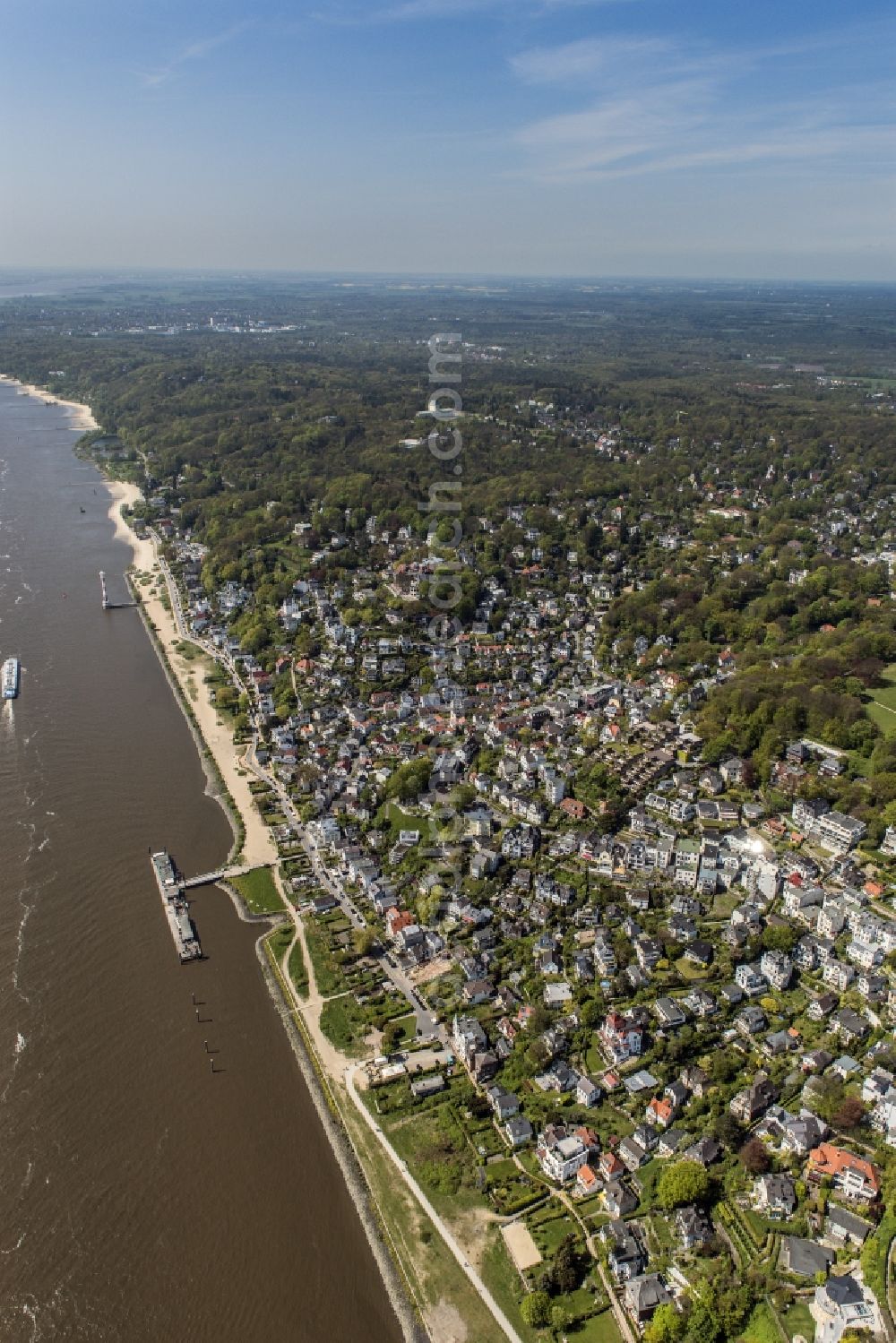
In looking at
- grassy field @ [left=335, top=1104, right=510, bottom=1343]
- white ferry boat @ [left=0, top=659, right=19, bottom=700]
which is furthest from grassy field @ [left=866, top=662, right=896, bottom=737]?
white ferry boat @ [left=0, top=659, right=19, bottom=700]

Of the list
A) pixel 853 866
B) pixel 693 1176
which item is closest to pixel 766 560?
pixel 853 866

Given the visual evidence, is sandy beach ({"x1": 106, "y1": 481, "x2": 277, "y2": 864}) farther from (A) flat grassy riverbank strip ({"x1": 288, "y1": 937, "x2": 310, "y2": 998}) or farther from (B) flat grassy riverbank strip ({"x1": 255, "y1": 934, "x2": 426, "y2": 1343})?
(B) flat grassy riverbank strip ({"x1": 255, "y1": 934, "x2": 426, "y2": 1343})

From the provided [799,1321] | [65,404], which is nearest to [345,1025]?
[799,1321]

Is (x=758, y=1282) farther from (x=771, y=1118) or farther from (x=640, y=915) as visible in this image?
(x=640, y=915)

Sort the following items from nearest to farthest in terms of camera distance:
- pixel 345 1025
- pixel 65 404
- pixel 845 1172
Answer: pixel 845 1172, pixel 345 1025, pixel 65 404

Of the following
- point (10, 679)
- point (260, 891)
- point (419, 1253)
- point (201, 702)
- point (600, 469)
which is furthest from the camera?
point (600, 469)

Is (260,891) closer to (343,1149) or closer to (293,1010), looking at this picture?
(293,1010)
